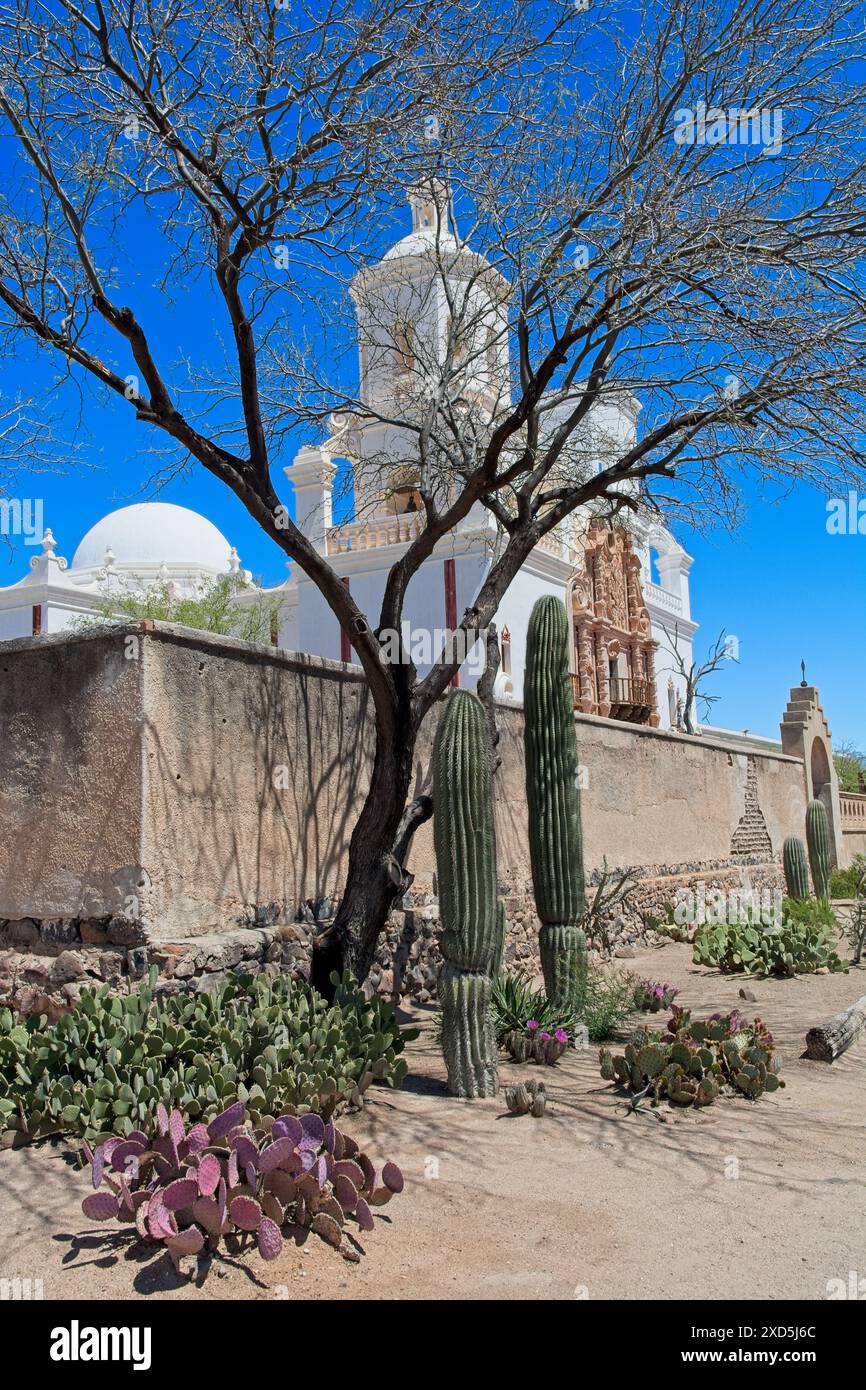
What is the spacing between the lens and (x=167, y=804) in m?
6.00

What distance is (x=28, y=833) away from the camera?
246 inches

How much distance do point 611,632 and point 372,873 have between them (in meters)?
25.2

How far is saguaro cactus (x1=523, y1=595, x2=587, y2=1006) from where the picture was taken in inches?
294

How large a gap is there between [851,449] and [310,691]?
13.5ft

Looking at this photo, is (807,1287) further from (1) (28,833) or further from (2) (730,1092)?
(1) (28,833)

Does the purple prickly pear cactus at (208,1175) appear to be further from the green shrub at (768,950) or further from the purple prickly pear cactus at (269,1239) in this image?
the green shrub at (768,950)

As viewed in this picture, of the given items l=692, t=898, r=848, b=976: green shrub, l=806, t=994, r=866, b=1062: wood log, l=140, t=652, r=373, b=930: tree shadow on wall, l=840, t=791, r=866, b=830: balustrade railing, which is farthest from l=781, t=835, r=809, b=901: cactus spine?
l=140, t=652, r=373, b=930: tree shadow on wall

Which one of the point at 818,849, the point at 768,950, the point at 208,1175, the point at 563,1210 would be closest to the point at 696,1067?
the point at 563,1210

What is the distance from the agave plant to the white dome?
3031 centimetres

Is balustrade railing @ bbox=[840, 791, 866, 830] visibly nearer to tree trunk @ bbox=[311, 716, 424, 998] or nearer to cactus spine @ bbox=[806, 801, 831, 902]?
cactus spine @ bbox=[806, 801, 831, 902]

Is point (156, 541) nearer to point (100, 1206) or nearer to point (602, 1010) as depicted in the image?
point (602, 1010)

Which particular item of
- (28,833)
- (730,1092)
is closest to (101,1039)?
(28,833)

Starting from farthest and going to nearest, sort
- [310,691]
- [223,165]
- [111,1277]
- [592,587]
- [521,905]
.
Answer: [592,587] → [521,905] → [310,691] → [223,165] → [111,1277]
